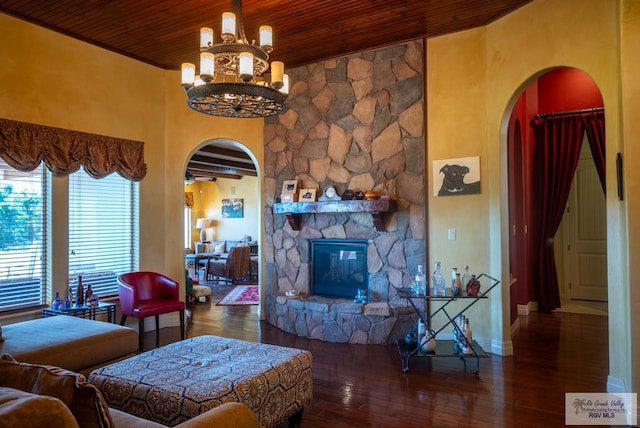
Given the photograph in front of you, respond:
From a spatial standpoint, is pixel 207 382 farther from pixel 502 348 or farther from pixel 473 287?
pixel 502 348

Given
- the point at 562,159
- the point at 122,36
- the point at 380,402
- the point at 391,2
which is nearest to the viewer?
the point at 380,402

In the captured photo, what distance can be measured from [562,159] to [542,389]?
3.97 meters

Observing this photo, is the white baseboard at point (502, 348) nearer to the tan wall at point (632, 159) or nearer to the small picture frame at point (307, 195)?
the tan wall at point (632, 159)

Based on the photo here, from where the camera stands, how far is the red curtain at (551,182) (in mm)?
6094

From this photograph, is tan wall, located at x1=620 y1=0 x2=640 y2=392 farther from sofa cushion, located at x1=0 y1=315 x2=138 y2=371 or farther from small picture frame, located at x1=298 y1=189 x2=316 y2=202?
sofa cushion, located at x1=0 y1=315 x2=138 y2=371

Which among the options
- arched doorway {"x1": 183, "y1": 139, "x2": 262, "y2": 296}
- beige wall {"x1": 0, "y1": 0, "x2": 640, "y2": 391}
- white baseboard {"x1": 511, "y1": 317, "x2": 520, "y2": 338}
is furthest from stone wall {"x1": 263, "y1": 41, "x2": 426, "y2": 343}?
arched doorway {"x1": 183, "y1": 139, "x2": 262, "y2": 296}

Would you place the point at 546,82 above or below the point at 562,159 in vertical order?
above

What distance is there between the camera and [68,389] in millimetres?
1400

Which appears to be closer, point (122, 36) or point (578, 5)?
point (578, 5)

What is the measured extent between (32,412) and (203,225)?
12.3m

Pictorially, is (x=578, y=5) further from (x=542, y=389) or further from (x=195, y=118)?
(x=195, y=118)

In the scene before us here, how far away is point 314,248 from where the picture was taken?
5449 millimetres

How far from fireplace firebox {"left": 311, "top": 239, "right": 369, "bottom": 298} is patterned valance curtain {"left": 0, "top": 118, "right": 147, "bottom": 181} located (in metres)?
2.45

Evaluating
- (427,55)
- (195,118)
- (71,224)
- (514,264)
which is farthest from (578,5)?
(71,224)
